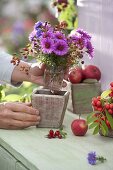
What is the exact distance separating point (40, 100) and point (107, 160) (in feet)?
1.40

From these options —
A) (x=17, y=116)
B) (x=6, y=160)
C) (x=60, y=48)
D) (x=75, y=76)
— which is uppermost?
(x=60, y=48)

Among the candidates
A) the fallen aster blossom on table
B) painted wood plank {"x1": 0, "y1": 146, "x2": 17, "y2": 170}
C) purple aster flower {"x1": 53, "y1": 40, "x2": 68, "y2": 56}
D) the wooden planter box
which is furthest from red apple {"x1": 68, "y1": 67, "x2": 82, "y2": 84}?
the fallen aster blossom on table

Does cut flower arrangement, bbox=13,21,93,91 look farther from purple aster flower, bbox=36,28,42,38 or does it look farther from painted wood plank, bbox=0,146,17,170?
painted wood plank, bbox=0,146,17,170

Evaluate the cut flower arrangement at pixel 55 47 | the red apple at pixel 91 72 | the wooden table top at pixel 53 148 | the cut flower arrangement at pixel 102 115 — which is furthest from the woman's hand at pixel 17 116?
the red apple at pixel 91 72

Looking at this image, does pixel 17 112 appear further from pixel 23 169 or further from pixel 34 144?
pixel 23 169

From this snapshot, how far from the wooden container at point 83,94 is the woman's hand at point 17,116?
0.84 ft

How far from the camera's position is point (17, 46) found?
14.7 feet

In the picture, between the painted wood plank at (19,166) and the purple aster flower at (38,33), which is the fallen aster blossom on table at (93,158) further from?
the purple aster flower at (38,33)

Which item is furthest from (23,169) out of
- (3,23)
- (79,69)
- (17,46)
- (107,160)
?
(3,23)

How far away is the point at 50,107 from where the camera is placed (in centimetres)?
183

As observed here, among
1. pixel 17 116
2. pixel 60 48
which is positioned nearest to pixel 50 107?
pixel 17 116

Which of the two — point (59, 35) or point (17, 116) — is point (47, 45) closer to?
point (59, 35)

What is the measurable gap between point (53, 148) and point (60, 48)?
1.18 ft

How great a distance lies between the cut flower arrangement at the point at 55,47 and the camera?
1742mm
